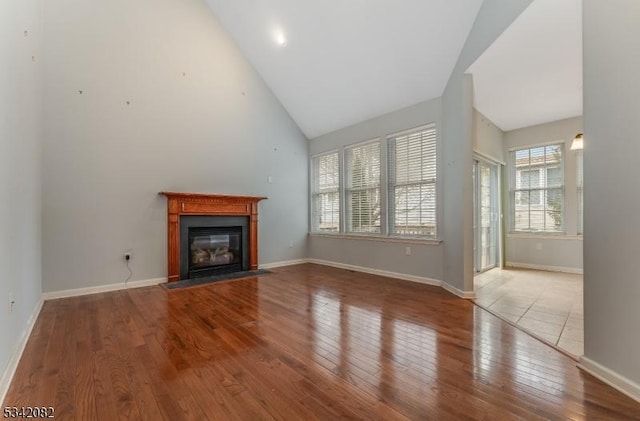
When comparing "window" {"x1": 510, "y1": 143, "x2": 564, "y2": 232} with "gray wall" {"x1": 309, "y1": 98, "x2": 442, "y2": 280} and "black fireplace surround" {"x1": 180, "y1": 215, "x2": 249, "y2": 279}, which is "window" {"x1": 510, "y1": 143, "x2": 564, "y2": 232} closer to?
"gray wall" {"x1": 309, "y1": 98, "x2": 442, "y2": 280}

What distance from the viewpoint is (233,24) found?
4793 millimetres

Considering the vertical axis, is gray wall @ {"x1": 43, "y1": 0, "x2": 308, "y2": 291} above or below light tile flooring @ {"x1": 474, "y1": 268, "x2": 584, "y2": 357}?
above

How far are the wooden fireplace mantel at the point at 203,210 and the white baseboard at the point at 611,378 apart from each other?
447cm

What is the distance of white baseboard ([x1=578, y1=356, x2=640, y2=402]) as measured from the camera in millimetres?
1553

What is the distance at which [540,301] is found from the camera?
11.0ft

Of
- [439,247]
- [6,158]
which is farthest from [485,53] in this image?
[6,158]

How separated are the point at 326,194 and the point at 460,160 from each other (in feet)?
9.44

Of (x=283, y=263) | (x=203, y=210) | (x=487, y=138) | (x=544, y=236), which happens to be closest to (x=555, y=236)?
(x=544, y=236)

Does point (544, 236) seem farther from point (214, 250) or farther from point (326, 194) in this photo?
point (214, 250)

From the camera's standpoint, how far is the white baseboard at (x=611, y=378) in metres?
1.55

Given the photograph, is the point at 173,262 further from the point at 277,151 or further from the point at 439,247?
the point at 439,247

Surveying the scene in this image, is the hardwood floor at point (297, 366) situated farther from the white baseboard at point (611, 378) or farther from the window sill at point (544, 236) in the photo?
the window sill at point (544, 236)

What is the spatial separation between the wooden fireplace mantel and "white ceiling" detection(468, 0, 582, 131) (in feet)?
12.9

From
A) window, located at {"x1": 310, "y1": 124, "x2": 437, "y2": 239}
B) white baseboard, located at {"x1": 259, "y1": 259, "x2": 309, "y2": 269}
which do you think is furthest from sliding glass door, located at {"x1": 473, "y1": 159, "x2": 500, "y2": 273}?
white baseboard, located at {"x1": 259, "y1": 259, "x2": 309, "y2": 269}
